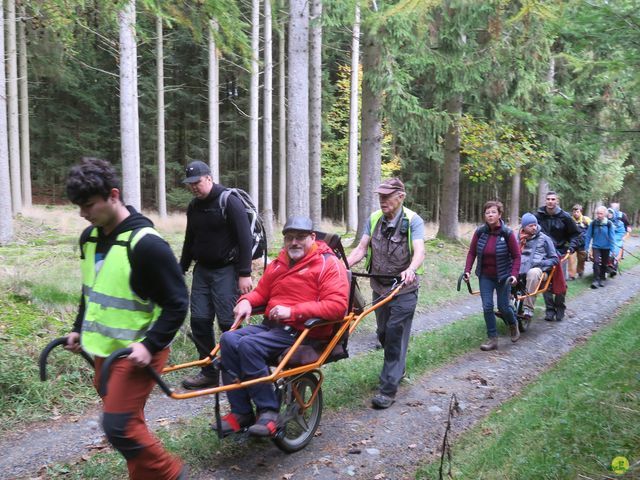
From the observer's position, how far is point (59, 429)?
4.75 m

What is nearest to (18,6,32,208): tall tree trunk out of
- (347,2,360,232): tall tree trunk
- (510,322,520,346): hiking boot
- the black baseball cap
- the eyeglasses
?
(347,2,360,232): tall tree trunk

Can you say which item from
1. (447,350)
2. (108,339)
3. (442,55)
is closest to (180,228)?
(442,55)

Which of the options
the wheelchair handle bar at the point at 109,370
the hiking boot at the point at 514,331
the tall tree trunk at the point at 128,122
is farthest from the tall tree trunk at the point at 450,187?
the wheelchair handle bar at the point at 109,370

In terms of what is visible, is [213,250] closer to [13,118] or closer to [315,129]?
[315,129]

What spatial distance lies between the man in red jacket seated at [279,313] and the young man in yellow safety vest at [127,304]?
2.87 ft

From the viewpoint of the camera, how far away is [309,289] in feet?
14.1

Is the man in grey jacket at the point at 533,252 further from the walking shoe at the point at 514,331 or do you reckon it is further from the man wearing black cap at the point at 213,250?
the man wearing black cap at the point at 213,250

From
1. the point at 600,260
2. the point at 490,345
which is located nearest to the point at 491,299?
the point at 490,345

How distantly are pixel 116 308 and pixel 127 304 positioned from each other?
0.07m

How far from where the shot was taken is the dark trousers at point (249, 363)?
379cm

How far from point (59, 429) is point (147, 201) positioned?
32638mm

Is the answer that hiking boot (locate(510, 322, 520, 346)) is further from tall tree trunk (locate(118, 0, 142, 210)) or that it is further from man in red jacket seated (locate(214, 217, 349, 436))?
tall tree trunk (locate(118, 0, 142, 210))

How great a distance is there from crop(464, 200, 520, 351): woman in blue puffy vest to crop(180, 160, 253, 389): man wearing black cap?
395 centimetres

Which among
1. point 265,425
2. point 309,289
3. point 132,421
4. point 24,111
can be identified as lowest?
point 265,425
